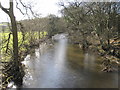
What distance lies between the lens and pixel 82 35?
57.6 feet

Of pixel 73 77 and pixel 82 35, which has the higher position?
pixel 82 35

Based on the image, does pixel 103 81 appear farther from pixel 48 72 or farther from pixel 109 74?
pixel 48 72

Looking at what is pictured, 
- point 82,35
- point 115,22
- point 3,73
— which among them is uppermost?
point 115,22

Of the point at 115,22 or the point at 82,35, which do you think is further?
the point at 82,35

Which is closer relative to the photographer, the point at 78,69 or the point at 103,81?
the point at 103,81

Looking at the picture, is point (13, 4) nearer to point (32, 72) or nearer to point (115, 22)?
point (32, 72)

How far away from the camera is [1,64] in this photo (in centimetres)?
815

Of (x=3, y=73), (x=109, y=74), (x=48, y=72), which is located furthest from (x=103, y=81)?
(x=3, y=73)

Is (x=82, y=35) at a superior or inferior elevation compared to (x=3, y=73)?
superior

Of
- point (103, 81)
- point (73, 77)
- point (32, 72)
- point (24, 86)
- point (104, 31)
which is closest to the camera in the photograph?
point (24, 86)

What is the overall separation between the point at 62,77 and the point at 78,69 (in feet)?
5.99

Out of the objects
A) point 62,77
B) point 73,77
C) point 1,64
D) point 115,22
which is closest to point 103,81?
point 73,77

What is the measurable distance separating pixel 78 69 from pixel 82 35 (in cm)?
939

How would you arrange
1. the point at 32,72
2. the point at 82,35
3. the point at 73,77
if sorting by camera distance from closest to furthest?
the point at 73,77 → the point at 32,72 → the point at 82,35
